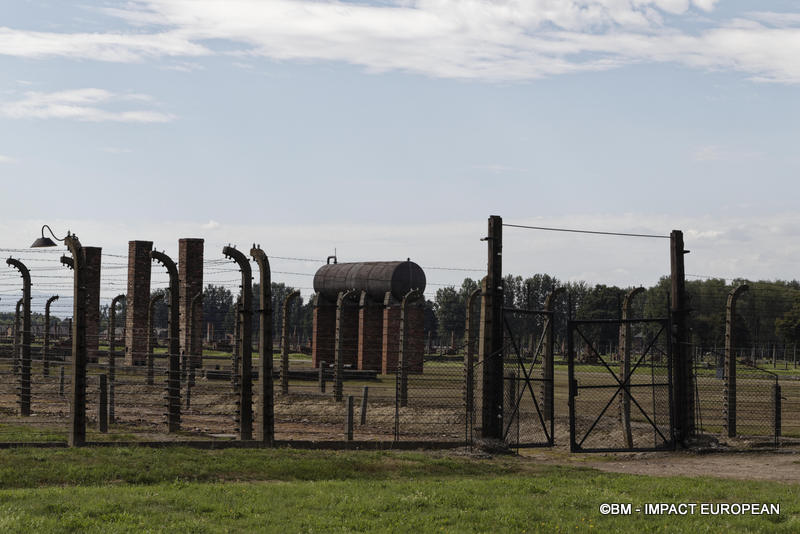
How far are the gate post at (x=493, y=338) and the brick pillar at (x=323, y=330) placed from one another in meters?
25.5

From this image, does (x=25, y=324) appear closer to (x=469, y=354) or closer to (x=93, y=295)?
(x=469, y=354)

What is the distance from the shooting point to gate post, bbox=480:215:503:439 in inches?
788

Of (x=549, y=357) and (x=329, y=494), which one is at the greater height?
(x=549, y=357)

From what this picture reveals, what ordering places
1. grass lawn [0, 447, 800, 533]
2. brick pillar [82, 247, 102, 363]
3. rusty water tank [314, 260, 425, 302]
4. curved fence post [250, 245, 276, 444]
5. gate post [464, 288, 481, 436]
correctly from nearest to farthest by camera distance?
grass lawn [0, 447, 800, 533]
curved fence post [250, 245, 276, 444]
gate post [464, 288, 481, 436]
brick pillar [82, 247, 102, 363]
rusty water tank [314, 260, 425, 302]

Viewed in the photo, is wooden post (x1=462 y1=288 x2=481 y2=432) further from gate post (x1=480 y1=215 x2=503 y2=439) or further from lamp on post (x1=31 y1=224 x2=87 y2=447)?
lamp on post (x1=31 y1=224 x2=87 y2=447)

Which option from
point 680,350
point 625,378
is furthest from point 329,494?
point 680,350

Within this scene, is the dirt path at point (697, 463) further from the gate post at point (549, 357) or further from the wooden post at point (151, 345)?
the wooden post at point (151, 345)

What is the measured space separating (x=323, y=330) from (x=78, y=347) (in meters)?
28.6

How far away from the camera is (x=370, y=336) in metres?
44.8

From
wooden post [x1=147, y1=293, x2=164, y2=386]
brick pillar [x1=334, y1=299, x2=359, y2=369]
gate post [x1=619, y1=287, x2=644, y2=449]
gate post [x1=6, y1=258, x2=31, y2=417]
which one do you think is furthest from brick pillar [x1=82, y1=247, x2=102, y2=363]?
gate post [x1=619, y1=287, x2=644, y2=449]

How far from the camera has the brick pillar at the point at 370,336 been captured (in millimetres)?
44469

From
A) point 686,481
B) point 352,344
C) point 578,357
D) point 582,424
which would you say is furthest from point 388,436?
point 578,357

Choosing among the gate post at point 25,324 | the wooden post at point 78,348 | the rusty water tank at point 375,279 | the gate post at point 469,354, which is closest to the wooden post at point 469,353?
the gate post at point 469,354

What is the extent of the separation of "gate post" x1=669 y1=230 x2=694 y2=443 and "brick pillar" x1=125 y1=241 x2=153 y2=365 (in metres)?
29.1
